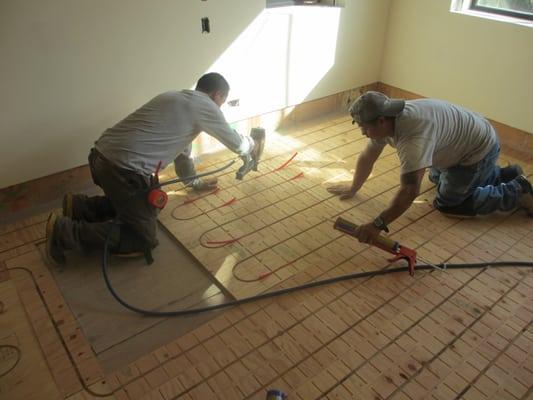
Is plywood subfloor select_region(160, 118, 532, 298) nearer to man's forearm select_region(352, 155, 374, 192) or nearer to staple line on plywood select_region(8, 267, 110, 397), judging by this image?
man's forearm select_region(352, 155, 374, 192)

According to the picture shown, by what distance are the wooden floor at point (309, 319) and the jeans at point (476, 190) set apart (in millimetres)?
93

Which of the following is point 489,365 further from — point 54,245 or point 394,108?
point 54,245

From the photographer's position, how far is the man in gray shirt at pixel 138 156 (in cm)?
212

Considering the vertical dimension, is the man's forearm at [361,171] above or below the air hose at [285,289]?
above

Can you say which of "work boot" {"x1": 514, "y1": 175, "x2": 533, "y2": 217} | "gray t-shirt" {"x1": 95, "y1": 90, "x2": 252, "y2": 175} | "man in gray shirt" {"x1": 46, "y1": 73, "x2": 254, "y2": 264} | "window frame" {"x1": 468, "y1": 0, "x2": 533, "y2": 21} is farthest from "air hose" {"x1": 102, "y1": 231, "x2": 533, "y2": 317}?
"window frame" {"x1": 468, "y1": 0, "x2": 533, "y2": 21}

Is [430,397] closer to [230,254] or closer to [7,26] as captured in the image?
[230,254]

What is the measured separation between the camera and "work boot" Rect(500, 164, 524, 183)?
107 inches

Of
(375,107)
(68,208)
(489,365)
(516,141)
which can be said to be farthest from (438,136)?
(68,208)

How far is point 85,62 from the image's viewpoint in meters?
2.51

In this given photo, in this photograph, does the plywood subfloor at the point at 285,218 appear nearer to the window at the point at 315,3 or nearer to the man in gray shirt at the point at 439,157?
the man in gray shirt at the point at 439,157

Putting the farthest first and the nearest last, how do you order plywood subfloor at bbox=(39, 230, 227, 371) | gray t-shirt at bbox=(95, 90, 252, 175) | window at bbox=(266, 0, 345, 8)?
window at bbox=(266, 0, 345, 8) → gray t-shirt at bbox=(95, 90, 252, 175) → plywood subfloor at bbox=(39, 230, 227, 371)

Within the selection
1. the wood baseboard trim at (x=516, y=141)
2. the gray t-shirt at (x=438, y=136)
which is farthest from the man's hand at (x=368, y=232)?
the wood baseboard trim at (x=516, y=141)

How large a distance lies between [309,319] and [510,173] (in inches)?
68.3

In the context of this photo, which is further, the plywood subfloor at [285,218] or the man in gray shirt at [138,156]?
the plywood subfloor at [285,218]
